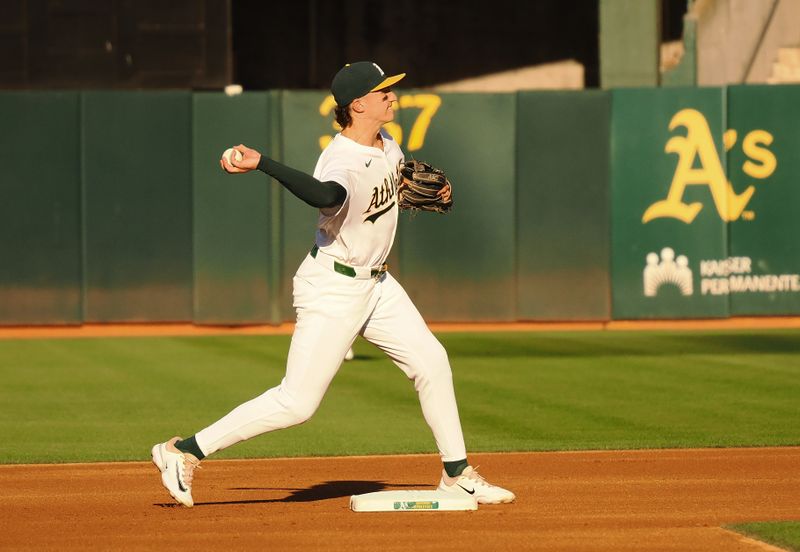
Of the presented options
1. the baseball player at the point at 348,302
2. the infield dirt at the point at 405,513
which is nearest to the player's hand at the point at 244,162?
the baseball player at the point at 348,302

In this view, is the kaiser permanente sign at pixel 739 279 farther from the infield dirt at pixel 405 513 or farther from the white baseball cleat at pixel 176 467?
the white baseball cleat at pixel 176 467

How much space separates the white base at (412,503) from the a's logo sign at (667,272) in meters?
12.4

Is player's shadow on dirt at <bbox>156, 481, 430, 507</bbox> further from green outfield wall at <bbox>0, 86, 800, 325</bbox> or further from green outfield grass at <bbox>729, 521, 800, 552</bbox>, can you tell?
green outfield wall at <bbox>0, 86, 800, 325</bbox>

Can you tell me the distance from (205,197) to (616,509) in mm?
12519

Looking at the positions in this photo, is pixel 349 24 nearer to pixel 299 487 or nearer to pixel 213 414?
pixel 213 414

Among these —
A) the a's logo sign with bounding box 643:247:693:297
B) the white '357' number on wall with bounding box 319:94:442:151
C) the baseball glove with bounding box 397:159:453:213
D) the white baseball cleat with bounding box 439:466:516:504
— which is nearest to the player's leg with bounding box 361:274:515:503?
the white baseball cleat with bounding box 439:466:516:504

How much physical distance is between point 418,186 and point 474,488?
5.11 feet

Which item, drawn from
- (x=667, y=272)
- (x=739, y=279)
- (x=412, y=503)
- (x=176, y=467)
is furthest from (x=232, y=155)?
(x=739, y=279)

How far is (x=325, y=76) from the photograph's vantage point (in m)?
29.0

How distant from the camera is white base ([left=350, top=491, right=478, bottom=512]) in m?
7.66

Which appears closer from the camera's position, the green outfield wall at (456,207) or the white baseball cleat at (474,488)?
the white baseball cleat at (474,488)

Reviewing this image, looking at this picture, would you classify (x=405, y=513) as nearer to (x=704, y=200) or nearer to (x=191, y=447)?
(x=191, y=447)

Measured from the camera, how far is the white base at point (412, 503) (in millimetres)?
7660

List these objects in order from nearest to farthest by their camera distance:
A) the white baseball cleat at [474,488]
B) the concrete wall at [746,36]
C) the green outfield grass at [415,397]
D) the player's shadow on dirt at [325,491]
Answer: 1. the white baseball cleat at [474,488]
2. the player's shadow on dirt at [325,491]
3. the green outfield grass at [415,397]
4. the concrete wall at [746,36]
